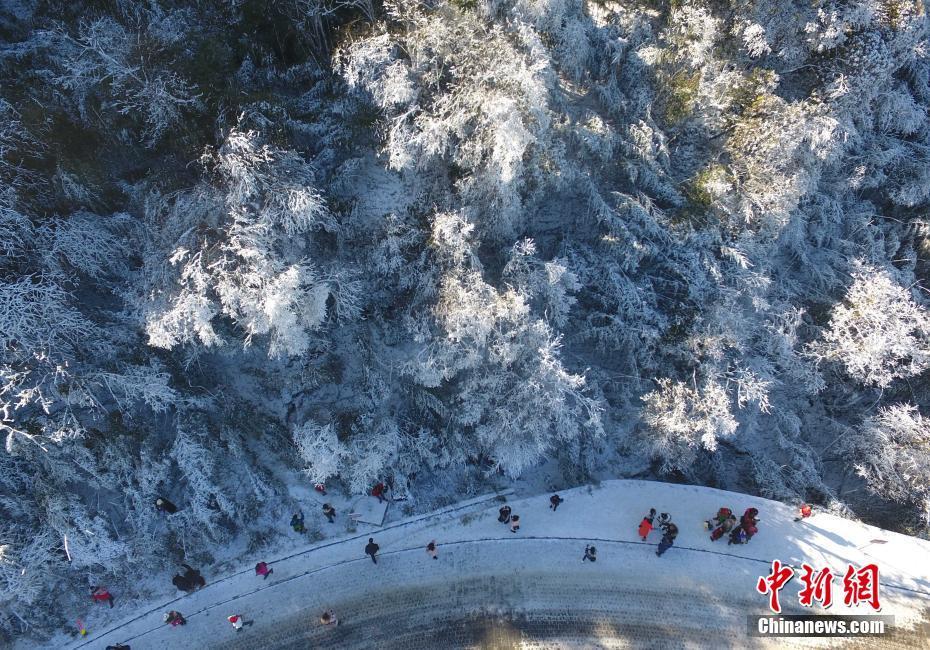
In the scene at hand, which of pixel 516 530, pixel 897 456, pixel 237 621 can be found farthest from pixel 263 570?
pixel 897 456

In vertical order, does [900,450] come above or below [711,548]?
above

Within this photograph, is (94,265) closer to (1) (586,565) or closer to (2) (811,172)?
(1) (586,565)

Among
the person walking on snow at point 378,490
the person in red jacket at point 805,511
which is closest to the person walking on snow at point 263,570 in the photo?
the person walking on snow at point 378,490

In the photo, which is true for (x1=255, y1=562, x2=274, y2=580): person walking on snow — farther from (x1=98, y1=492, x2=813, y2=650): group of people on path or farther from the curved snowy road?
the curved snowy road

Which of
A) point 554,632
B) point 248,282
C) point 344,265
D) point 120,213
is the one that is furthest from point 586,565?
point 120,213

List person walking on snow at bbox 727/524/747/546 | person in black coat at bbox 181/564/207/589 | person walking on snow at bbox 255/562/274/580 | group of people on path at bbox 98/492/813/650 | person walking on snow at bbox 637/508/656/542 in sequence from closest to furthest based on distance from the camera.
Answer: group of people on path at bbox 98/492/813/650
person in black coat at bbox 181/564/207/589
person walking on snow at bbox 255/562/274/580
person walking on snow at bbox 637/508/656/542
person walking on snow at bbox 727/524/747/546

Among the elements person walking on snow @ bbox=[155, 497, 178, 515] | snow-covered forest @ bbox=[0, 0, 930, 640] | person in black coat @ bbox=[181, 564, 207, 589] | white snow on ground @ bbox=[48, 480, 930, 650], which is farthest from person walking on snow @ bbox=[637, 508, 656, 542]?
person walking on snow @ bbox=[155, 497, 178, 515]

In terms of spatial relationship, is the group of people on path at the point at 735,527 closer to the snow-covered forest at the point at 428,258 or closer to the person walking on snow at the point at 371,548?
the snow-covered forest at the point at 428,258
